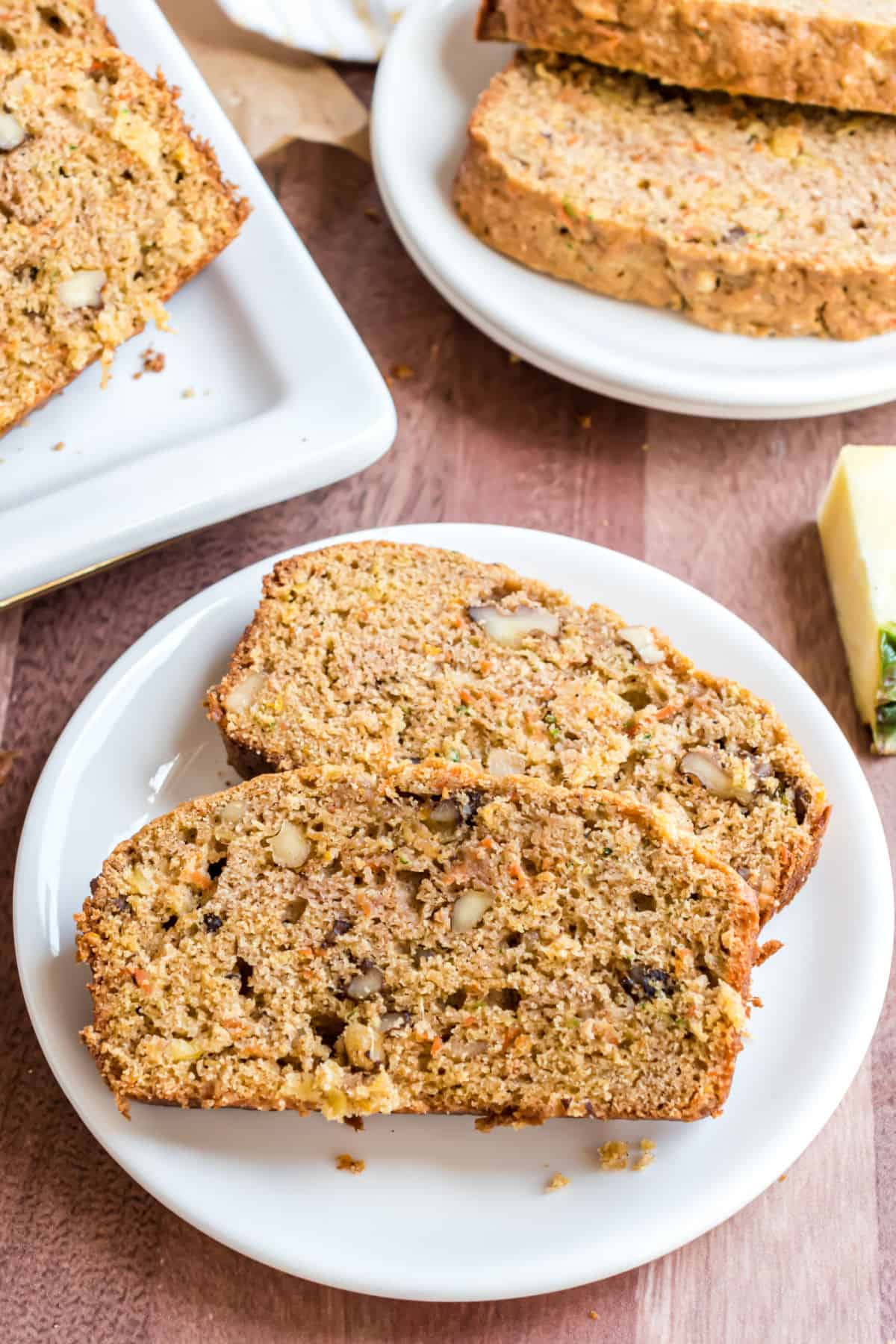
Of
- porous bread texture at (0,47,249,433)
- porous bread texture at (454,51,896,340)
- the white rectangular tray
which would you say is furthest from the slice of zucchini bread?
porous bread texture at (454,51,896,340)

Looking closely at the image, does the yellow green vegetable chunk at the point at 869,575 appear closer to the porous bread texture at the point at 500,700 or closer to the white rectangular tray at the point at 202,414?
the porous bread texture at the point at 500,700

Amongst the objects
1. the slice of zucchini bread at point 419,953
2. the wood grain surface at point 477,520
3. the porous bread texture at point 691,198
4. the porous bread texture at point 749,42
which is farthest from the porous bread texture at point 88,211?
the slice of zucchini bread at point 419,953

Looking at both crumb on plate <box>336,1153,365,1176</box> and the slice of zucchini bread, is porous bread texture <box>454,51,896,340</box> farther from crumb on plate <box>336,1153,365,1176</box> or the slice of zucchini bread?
crumb on plate <box>336,1153,365,1176</box>

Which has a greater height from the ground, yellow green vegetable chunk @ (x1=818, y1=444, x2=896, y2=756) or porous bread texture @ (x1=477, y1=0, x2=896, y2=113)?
porous bread texture @ (x1=477, y1=0, x2=896, y2=113)

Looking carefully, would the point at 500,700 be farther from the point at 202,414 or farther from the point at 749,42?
the point at 749,42

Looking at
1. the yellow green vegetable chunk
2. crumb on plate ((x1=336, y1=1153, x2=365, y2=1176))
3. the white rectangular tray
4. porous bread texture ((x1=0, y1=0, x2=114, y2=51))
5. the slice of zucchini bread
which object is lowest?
the yellow green vegetable chunk

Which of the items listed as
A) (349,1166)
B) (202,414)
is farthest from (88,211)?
(349,1166)
